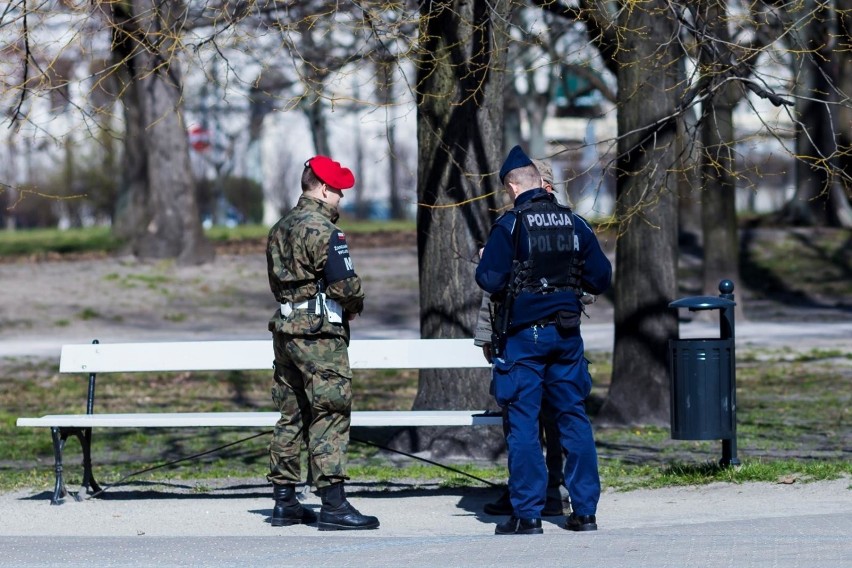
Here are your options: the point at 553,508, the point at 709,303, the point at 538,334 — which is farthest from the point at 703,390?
the point at 538,334

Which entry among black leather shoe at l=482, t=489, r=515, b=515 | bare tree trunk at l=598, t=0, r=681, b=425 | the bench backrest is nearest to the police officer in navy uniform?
black leather shoe at l=482, t=489, r=515, b=515

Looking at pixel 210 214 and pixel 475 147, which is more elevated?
pixel 210 214

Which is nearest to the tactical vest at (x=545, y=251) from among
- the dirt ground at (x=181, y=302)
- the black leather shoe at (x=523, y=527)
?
the black leather shoe at (x=523, y=527)

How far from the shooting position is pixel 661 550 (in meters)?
5.85

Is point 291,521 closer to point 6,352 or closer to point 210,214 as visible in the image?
point 6,352

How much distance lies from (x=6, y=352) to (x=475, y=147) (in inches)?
387

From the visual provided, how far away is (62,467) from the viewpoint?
8.08 metres

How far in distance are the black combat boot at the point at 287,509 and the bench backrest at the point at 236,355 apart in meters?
1.27

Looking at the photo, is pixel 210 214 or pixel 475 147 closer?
pixel 475 147

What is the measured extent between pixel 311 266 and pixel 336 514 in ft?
4.18

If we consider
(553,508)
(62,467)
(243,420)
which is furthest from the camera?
(62,467)

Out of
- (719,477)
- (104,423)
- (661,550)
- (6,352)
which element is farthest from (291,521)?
(6,352)

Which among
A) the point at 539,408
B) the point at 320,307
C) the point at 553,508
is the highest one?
the point at 320,307

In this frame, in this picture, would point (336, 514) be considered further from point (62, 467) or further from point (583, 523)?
point (62, 467)
